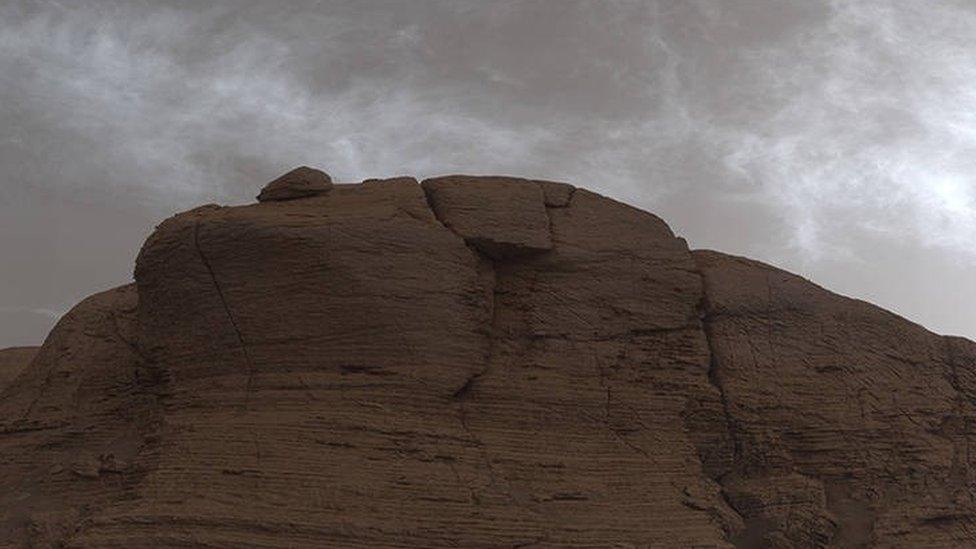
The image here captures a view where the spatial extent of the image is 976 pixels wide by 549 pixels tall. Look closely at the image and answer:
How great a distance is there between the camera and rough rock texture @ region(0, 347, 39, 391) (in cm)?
2015

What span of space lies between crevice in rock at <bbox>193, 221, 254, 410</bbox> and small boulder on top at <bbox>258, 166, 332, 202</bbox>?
4.61 feet

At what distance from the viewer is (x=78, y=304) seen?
18.5 m

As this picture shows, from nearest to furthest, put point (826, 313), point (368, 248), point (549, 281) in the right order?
point (368, 248) → point (549, 281) → point (826, 313)

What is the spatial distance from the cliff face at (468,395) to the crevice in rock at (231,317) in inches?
1.5

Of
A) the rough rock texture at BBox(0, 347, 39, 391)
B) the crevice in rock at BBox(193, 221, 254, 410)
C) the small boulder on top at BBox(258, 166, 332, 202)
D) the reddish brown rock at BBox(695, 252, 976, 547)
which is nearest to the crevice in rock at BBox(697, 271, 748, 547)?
the reddish brown rock at BBox(695, 252, 976, 547)

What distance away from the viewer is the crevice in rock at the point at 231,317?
1448 cm

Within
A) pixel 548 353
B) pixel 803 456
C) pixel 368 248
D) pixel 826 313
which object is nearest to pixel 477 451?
pixel 548 353

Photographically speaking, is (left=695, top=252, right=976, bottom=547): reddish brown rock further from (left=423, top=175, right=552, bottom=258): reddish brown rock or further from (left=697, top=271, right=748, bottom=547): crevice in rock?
(left=423, top=175, right=552, bottom=258): reddish brown rock

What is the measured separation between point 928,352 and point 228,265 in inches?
458

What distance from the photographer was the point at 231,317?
48.8 ft

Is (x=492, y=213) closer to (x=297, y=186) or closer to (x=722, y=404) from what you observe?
(x=297, y=186)

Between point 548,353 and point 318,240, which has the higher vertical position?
point 318,240

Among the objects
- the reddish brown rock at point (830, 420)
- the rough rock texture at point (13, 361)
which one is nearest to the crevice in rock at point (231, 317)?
the rough rock texture at point (13, 361)

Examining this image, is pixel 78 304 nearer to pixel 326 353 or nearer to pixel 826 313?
pixel 326 353
